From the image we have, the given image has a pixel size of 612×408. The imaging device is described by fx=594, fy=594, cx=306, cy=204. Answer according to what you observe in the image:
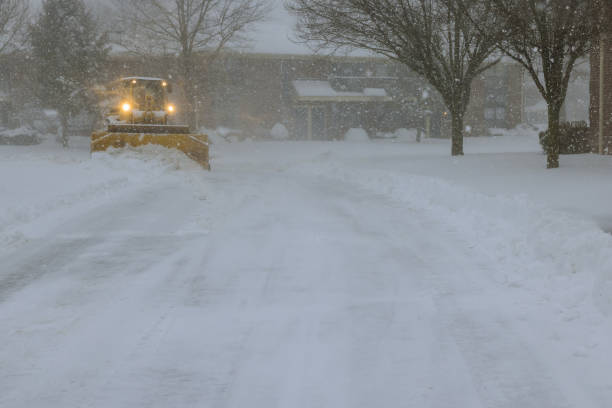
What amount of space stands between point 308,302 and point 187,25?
26.7m

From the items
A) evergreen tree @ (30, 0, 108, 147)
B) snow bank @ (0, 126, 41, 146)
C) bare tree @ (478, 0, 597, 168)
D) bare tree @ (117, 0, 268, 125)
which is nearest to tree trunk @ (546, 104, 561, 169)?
bare tree @ (478, 0, 597, 168)

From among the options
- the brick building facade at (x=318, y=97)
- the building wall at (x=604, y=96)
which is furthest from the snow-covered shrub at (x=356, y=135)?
the building wall at (x=604, y=96)

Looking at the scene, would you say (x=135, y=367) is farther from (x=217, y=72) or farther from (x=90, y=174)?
(x=217, y=72)

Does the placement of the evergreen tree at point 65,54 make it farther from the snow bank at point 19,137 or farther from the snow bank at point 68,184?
the snow bank at point 68,184

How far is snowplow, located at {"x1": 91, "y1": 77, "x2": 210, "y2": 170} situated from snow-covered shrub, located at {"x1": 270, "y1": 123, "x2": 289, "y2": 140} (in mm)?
18526

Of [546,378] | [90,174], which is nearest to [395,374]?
[546,378]

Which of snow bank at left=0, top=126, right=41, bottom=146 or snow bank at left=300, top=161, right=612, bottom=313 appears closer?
snow bank at left=300, top=161, right=612, bottom=313

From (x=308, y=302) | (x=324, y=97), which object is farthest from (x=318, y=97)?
(x=308, y=302)

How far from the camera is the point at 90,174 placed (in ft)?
46.6

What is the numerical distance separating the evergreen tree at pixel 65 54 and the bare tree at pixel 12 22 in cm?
250

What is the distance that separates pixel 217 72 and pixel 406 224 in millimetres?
27099

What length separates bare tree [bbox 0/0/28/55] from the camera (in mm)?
30984

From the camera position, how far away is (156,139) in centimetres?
1711

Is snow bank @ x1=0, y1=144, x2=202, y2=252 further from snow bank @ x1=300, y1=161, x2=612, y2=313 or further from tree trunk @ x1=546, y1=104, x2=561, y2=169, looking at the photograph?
tree trunk @ x1=546, y1=104, x2=561, y2=169
